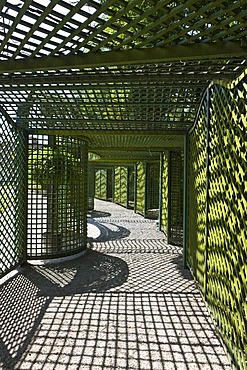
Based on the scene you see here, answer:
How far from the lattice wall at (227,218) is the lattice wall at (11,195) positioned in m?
2.85

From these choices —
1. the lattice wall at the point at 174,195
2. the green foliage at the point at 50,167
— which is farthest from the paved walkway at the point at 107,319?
the lattice wall at the point at 174,195

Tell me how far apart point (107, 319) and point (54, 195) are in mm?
2971

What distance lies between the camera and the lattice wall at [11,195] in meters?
4.44

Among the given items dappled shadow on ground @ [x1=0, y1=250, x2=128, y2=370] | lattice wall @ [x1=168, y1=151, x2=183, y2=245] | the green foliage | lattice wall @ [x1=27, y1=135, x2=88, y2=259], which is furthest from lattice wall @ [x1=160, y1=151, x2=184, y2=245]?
the green foliage

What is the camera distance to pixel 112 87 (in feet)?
10.8

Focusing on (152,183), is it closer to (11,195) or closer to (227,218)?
(11,195)

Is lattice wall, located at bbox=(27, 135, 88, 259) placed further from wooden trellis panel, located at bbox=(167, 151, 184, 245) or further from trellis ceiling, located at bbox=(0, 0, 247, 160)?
wooden trellis panel, located at bbox=(167, 151, 184, 245)

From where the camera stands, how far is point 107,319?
311cm

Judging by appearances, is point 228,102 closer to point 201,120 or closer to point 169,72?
point 169,72

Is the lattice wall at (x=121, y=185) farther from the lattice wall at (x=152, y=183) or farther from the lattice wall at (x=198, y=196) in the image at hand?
the lattice wall at (x=198, y=196)

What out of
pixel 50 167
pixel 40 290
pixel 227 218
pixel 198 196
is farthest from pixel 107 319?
pixel 50 167

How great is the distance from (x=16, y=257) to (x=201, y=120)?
357cm

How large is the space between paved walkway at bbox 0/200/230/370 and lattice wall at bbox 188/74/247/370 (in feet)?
1.05

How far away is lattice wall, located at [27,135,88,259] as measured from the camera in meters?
5.41
